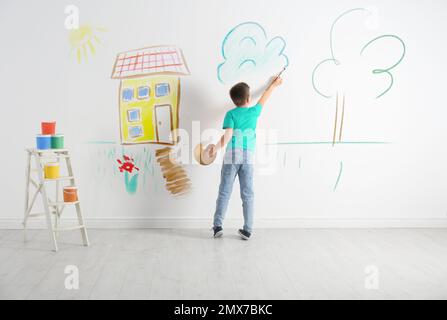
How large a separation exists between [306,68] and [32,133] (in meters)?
2.12

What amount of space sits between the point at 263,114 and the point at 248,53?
0.47m

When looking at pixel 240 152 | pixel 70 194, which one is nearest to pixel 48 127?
pixel 70 194

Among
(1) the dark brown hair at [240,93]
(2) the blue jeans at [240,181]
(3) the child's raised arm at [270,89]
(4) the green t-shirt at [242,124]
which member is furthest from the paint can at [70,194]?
(3) the child's raised arm at [270,89]

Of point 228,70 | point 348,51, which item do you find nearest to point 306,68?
point 348,51

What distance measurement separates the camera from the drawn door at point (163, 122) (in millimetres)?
3594

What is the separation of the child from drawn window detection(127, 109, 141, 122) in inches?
25.5

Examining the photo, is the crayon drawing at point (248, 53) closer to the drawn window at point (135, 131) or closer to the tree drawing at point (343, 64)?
the tree drawing at point (343, 64)

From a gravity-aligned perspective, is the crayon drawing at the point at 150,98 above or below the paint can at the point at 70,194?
above

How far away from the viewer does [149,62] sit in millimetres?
3551

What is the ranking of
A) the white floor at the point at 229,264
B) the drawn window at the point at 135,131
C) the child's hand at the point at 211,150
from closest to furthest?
the white floor at the point at 229,264 < the child's hand at the point at 211,150 < the drawn window at the point at 135,131

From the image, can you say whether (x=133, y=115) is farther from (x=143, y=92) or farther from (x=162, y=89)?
(x=162, y=89)

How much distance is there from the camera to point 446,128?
12.4 feet

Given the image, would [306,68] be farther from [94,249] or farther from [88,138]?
[94,249]

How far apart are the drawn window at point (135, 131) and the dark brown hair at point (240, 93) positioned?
2.47 feet
